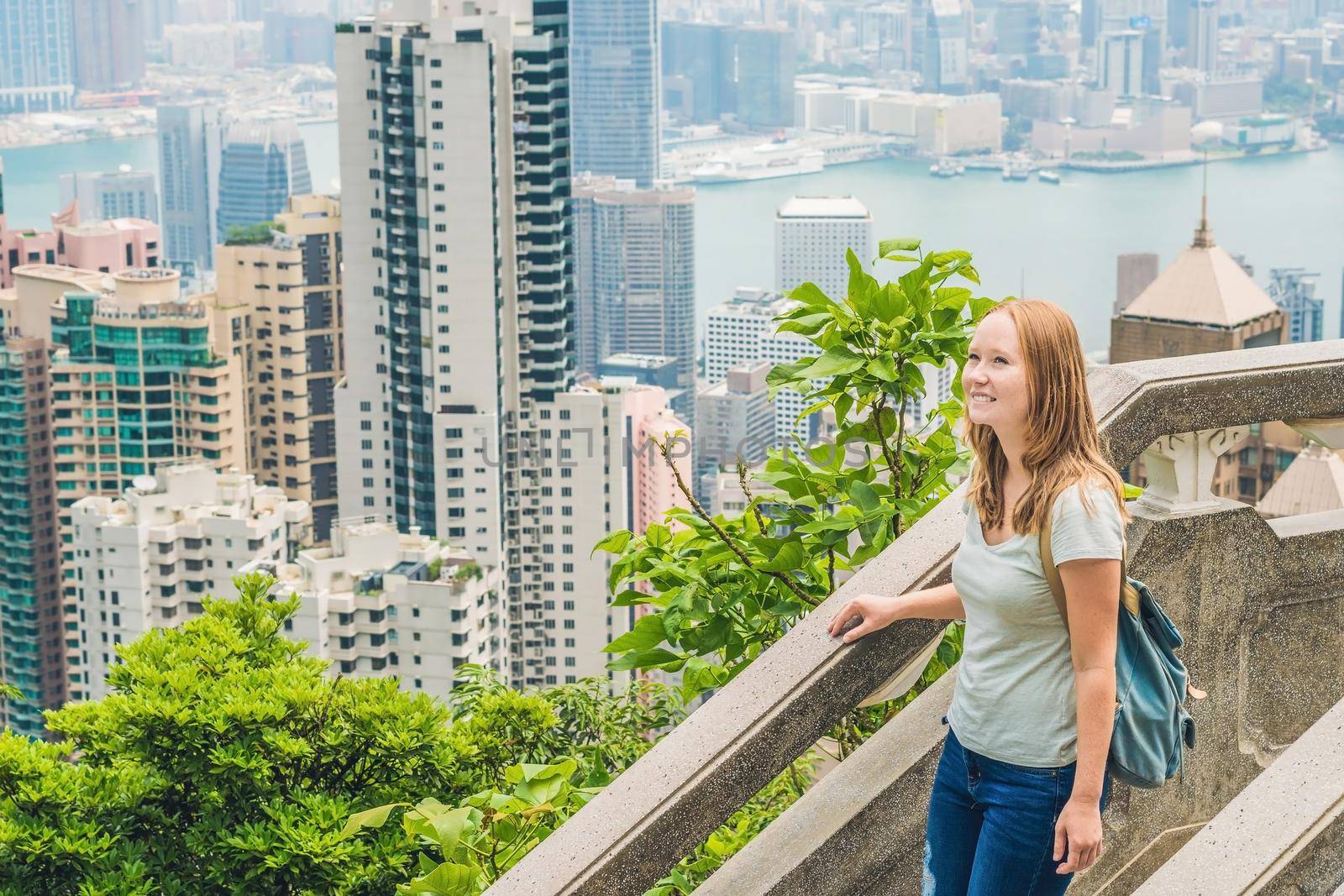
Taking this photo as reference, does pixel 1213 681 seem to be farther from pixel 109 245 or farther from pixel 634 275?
pixel 634 275

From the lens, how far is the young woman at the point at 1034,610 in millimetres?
1129

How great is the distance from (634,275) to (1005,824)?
4577 centimetres

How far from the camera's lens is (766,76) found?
51219 millimetres

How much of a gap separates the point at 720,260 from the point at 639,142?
5.73 meters

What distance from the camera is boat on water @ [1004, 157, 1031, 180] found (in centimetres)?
4812

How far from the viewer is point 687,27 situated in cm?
5344

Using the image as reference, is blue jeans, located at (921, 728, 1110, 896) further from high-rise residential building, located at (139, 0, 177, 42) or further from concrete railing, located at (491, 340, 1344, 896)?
high-rise residential building, located at (139, 0, 177, 42)

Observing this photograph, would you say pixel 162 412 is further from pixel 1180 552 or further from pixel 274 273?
pixel 1180 552

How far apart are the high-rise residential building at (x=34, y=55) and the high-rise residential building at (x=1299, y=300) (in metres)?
38.0

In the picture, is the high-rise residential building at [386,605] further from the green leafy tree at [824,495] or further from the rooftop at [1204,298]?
the green leafy tree at [824,495]

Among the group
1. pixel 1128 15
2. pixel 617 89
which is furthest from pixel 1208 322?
pixel 617 89

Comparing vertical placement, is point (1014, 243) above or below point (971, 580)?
below

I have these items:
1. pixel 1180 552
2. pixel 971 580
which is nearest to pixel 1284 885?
pixel 971 580

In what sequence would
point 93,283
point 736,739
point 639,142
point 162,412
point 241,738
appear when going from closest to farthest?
1. point 736,739
2. point 241,738
3. point 162,412
4. point 93,283
5. point 639,142
